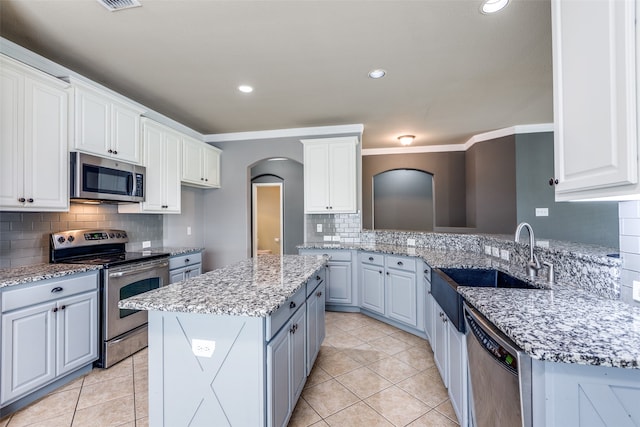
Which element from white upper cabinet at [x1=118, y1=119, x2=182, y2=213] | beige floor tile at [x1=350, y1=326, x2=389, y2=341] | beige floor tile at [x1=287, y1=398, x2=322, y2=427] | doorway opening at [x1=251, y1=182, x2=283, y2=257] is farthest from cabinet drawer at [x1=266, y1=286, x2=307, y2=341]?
doorway opening at [x1=251, y1=182, x2=283, y2=257]

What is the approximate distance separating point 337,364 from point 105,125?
295 cm

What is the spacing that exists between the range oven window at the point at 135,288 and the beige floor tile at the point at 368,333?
82.8 inches

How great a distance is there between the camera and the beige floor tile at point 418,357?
239cm

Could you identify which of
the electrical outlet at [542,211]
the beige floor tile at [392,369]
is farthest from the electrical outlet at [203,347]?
the electrical outlet at [542,211]

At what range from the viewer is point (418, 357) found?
2.52m

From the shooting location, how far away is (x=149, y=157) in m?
3.10

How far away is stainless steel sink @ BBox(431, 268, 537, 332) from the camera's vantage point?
1.60 metres

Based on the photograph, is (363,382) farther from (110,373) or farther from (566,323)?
(110,373)

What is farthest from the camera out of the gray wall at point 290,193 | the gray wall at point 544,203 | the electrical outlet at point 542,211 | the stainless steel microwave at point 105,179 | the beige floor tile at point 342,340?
the gray wall at point 290,193

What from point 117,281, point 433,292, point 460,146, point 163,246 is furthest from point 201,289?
point 460,146

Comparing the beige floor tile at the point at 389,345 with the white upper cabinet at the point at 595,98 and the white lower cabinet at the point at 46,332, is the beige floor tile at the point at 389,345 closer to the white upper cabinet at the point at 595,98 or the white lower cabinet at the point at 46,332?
the white upper cabinet at the point at 595,98

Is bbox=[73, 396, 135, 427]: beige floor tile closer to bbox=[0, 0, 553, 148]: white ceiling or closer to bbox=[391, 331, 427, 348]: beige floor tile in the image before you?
bbox=[391, 331, 427, 348]: beige floor tile

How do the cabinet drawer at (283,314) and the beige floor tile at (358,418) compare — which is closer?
the cabinet drawer at (283,314)

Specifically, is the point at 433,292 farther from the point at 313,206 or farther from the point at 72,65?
the point at 72,65
